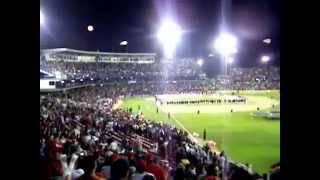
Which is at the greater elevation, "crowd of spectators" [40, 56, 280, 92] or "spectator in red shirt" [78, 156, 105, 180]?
"crowd of spectators" [40, 56, 280, 92]

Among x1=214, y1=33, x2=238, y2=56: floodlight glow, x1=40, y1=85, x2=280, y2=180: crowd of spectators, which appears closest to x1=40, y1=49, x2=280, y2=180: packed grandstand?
x1=40, y1=85, x2=280, y2=180: crowd of spectators

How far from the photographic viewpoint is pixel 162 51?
1.85 meters

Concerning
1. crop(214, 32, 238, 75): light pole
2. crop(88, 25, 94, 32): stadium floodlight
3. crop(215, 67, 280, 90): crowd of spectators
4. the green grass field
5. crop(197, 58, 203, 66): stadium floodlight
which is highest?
crop(88, 25, 94, 32): stadium floodlight

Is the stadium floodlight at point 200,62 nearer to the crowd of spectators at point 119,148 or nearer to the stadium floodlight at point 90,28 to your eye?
the crowd of spectators at point 119,148

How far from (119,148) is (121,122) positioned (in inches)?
5.6

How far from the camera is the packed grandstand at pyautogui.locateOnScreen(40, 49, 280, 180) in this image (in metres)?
1.82

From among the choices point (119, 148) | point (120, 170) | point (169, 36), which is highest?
point (169, 36)

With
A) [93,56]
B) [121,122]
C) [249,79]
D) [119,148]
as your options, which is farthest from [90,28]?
[249,79]

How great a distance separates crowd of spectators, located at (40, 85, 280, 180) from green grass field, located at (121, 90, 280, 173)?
1.8 inches

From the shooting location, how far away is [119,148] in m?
1.82

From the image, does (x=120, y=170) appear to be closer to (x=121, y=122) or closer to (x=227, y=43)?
(x=121, y=122)

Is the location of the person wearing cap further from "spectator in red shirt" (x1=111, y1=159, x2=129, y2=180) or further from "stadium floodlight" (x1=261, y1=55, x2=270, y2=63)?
"stadium floodlight" (x1=261, y1=55, x2=270, y2=63)
